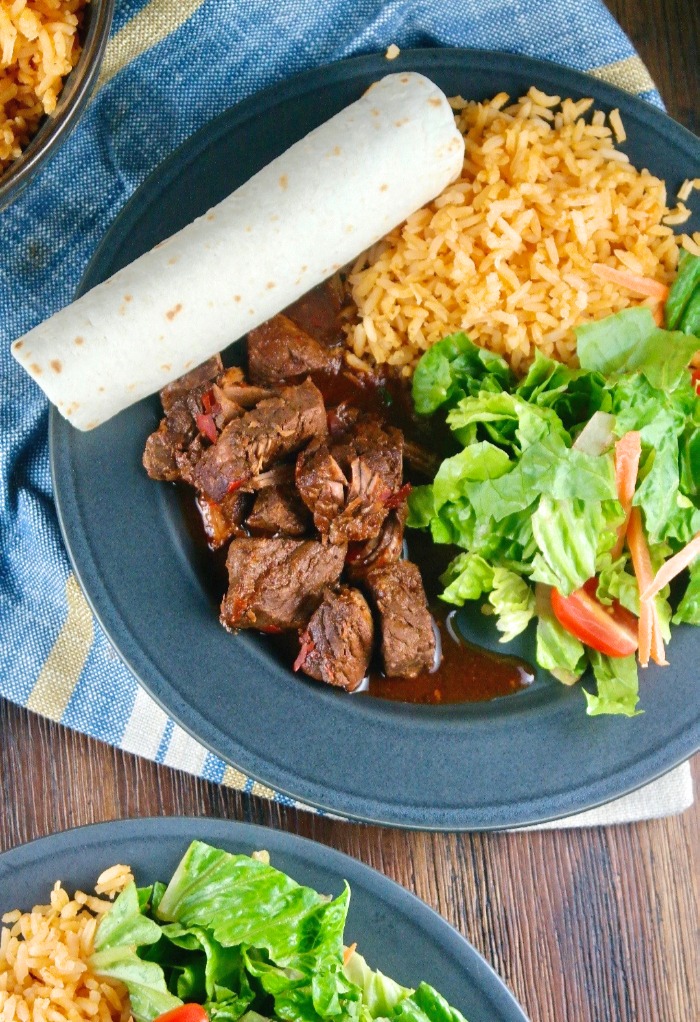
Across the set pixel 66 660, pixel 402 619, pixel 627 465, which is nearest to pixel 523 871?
pixel 402 619

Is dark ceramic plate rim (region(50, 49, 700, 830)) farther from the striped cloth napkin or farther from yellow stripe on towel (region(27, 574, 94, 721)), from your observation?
yellow stripe on towel (region(27, 574, 94, 721))

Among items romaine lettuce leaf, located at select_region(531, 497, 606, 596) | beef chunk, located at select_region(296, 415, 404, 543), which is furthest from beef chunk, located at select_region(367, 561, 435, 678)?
romaine lettuce leaf, located at select_region(531, 497, 606, 596)

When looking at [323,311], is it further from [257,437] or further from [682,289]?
[682,289]

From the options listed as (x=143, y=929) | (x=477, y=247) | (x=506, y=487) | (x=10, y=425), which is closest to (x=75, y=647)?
(x=10, y=425)

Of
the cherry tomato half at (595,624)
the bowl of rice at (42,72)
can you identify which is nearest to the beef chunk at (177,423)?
the bowl of rice at (42,72)

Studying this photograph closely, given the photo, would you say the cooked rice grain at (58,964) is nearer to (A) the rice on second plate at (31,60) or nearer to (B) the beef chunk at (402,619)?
(B) the beef chunk at (402,619)

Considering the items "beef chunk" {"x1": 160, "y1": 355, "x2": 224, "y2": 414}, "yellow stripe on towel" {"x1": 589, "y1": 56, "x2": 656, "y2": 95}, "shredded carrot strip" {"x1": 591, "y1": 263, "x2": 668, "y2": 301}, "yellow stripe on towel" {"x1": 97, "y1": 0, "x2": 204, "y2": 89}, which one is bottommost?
"shredded carrot strip" {"x1": 591, "y1": 263, "x2": 668, "y2": 301}
